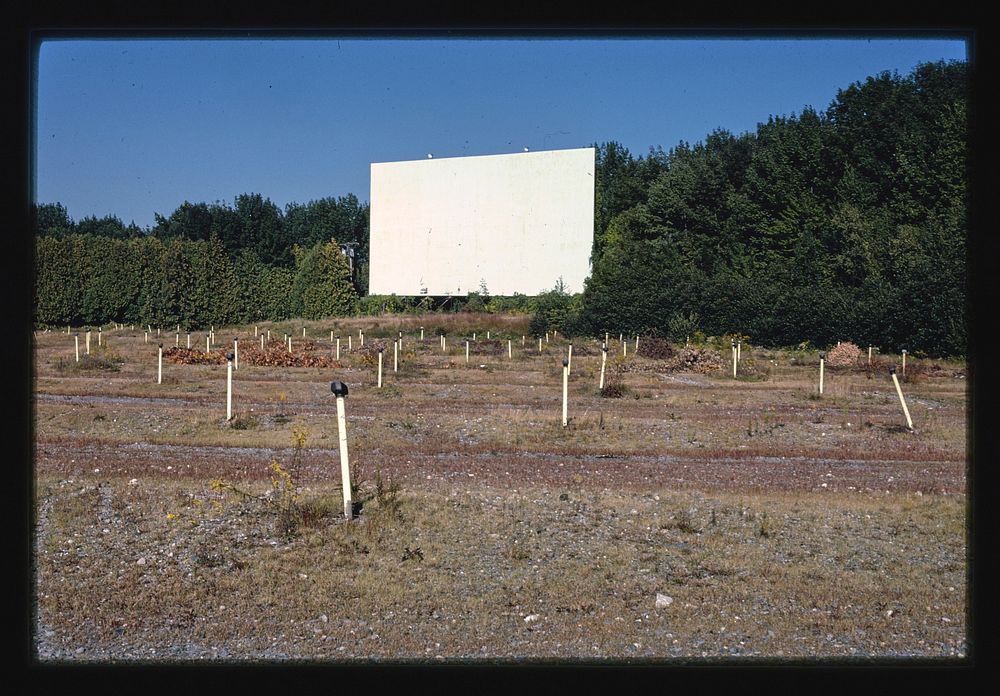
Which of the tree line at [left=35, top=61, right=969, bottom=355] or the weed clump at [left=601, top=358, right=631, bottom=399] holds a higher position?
the tree line at [left=35, top=61, right=969, bottom=355]

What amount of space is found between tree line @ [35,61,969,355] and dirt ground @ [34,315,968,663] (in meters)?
18.1

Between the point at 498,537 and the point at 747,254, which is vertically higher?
the point at 747,254

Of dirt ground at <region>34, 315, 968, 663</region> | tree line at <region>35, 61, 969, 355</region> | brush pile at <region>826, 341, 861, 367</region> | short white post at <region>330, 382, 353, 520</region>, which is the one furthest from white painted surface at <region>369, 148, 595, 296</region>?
short white post at <region>330, 382, 353, 520</region>

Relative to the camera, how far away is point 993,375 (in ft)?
11.9

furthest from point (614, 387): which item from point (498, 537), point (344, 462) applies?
point (344, 462)

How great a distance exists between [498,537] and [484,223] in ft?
120

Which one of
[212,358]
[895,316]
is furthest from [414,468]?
[895,316]

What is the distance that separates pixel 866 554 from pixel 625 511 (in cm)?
227

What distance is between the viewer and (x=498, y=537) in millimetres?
7688

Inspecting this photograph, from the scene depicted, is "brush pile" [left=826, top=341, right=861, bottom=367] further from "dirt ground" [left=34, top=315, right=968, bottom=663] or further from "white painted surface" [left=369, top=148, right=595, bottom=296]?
"dirt ground" [left=34, top=315, right=968, bottom=663]

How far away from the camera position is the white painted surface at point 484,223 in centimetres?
4266

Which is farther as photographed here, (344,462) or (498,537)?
(498,537)

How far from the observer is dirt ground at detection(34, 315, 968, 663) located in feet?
18.1

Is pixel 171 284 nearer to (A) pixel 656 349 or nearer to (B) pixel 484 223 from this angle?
(B) pixel 484 223
